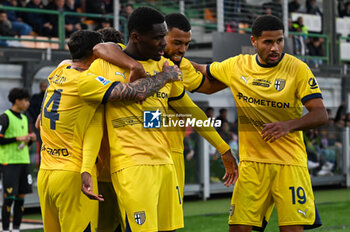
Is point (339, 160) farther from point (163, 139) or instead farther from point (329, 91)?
point (163, 139)

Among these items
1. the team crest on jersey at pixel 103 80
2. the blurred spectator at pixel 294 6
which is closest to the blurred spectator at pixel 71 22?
the blurred spectator at pixel 294 6

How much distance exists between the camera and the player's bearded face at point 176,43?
600cm

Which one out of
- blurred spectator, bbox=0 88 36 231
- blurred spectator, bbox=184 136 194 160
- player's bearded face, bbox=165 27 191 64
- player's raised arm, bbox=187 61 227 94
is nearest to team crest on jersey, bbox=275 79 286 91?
player's raised arm, bbox=187 61 227 94

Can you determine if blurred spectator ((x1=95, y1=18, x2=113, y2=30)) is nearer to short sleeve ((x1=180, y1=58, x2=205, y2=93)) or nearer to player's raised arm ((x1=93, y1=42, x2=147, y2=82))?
short sleeve ((x1=180, y1=58, x2=205, y2=93))

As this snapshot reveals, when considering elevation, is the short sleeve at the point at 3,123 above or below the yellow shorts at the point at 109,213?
above

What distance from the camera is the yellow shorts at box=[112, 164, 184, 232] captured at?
4859 mm

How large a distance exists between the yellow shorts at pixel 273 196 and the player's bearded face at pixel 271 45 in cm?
91

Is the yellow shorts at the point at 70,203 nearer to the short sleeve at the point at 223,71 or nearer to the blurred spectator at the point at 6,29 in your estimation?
the short sleeve at the point at 223,71

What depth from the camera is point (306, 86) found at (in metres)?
5.84

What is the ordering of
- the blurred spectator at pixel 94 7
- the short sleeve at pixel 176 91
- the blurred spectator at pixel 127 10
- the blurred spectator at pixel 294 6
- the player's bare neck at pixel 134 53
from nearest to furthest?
1. the player's bare neck at pixel 134 53
2. the short sleeve at pixel 176 91
3. the blurred spectator at pixel 94 7
4. the blurred spectator at pixel 127 10
5. the blurred spectator at pixel 294 6

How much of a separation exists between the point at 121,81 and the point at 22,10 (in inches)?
451

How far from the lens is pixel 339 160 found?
61.8ft

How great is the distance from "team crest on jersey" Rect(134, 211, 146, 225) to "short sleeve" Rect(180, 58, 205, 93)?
1.60 meters

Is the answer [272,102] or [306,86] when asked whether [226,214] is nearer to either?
[272,102]
